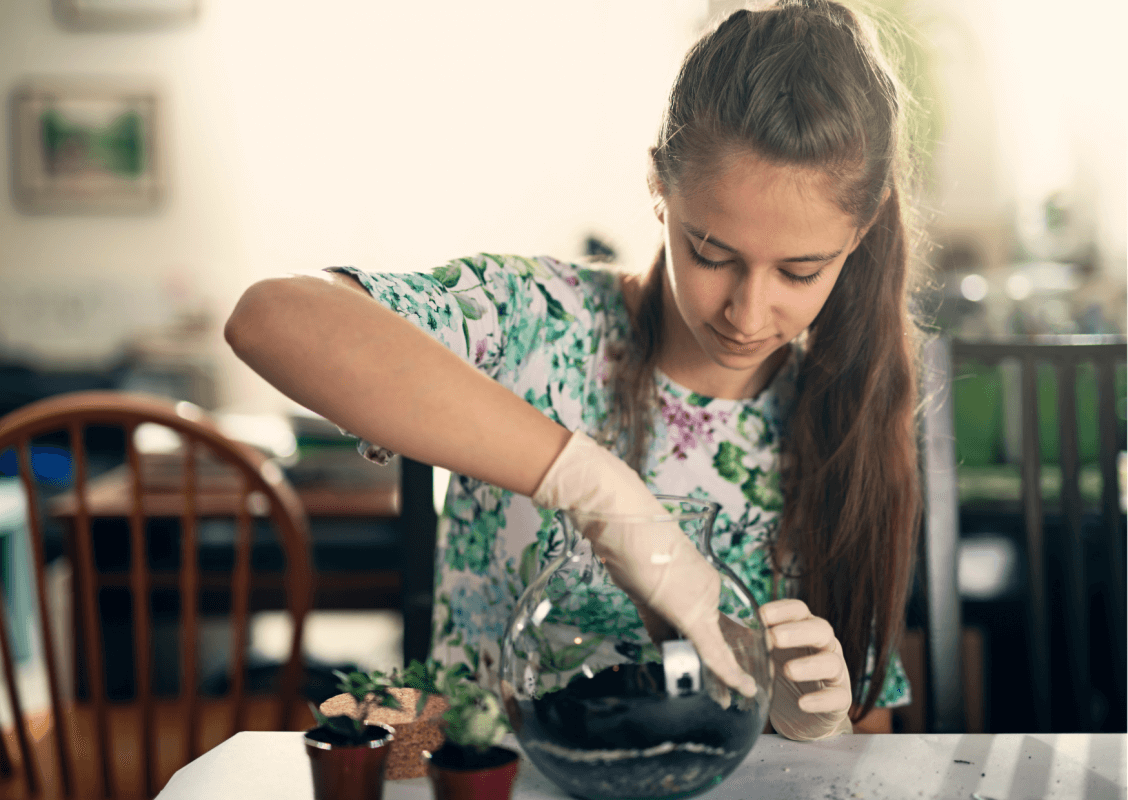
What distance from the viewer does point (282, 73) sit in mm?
3553

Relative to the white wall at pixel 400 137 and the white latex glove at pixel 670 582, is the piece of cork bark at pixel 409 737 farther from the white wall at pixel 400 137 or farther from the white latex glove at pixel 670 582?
the white wall at pixel 400 137

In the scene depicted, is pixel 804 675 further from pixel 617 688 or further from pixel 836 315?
pixel 836 315

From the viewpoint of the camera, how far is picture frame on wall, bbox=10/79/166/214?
3602mm

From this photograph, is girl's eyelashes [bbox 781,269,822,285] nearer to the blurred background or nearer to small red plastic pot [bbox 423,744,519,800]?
small red plastic pot [bbox 423,744,519,800]

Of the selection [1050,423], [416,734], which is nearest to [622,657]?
[416,734]

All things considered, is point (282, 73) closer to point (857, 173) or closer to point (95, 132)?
point (95, 132)

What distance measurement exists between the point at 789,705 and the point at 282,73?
136 inches

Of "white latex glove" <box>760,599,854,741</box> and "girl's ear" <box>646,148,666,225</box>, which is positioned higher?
"girl's ear" <box>646,148,666,225</box>

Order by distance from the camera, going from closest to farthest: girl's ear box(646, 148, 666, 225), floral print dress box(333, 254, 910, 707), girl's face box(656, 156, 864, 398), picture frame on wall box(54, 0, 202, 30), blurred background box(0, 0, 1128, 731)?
girl's face box(656, 156, 864, 398)
girl's ear box(646, 148, 666, 225)
floral print dress box(333, 254, 910, 707)
blurred background box(0, 0, 1128, 731)
picture frame on wall box(54, 0, 202, 30)

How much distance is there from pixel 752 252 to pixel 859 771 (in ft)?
1.37

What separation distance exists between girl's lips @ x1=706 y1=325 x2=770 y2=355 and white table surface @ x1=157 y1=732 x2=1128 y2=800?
35 centimetres

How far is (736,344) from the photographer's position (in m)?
0.87

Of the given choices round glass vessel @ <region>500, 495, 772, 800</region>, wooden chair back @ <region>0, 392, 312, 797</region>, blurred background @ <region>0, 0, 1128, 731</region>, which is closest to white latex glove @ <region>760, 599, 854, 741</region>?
round glass vessel @ <region>500, 495, 772, 800</region>

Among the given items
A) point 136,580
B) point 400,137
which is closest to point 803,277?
point 136,580
